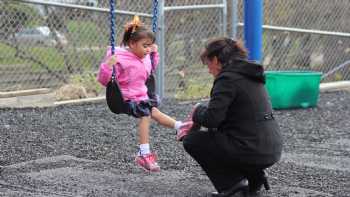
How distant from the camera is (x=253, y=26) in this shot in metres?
7.11

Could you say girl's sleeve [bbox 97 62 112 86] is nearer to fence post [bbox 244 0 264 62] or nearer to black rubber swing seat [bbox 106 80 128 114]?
black rubber swing seat [bbox 106 80 128 114]

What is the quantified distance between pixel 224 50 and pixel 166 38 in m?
6.03

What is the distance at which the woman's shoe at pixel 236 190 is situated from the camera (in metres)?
4.79

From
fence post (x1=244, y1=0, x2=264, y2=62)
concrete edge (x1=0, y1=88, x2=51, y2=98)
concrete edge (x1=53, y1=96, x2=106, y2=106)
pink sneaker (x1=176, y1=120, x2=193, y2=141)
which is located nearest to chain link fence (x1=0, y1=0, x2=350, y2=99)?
concrete edge (x1=0, y1=88, x2=51, y2=98)

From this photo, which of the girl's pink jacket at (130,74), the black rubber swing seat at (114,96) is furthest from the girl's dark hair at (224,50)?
the girl's pink jacket at (130,74)

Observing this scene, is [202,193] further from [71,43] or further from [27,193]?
[71,43]

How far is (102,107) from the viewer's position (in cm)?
921

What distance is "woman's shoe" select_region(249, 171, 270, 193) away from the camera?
4.85 meters

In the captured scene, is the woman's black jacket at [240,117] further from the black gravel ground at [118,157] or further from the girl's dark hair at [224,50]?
the black gravel ground at [118,157]

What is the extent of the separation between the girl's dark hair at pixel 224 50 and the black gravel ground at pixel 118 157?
930 mm

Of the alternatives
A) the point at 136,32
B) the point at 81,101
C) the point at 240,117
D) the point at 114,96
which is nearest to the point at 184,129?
the point at 240,117

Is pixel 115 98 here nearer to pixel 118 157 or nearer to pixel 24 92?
pixel 118 157

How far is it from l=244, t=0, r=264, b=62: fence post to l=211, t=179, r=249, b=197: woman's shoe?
2.46 meters

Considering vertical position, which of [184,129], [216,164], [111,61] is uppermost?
[111,61]
